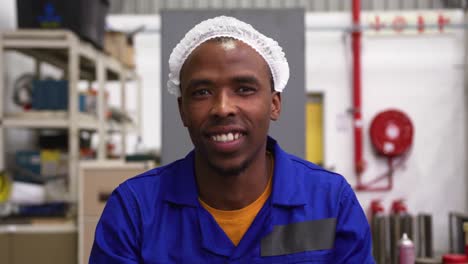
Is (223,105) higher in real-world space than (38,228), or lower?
higher

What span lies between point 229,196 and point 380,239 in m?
3.52

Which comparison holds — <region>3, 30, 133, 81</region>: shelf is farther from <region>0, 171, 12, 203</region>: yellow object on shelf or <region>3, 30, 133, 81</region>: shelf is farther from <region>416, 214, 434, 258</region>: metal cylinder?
<region>416, 214, 434, 258</region>: metal cylinder

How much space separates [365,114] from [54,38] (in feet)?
10.9

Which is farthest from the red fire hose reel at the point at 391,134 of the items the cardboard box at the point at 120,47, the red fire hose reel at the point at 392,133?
the cardboard box at the point at 120,47

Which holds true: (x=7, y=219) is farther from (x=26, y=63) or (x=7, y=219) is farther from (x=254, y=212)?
(x=254, y=212)

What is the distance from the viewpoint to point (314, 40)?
193 inches

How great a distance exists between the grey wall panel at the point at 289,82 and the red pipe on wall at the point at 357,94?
3.12 m

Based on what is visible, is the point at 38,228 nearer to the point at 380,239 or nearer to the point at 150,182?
the point at 150,182

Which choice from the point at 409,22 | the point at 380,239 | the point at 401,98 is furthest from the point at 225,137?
the point at 409,22

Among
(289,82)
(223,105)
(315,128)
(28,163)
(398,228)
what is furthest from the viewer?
(315,128)

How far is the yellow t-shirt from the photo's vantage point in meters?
1.04

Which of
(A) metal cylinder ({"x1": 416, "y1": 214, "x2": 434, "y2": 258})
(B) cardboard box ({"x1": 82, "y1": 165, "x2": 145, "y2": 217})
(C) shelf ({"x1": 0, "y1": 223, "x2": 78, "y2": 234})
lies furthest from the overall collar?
(A) metal cylinder ({"x1": 416, "y1": 214, "x2": 434, "y2": 258})

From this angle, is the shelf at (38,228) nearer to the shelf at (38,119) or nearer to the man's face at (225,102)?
the shelf at (38,119)

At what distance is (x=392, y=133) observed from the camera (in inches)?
184
